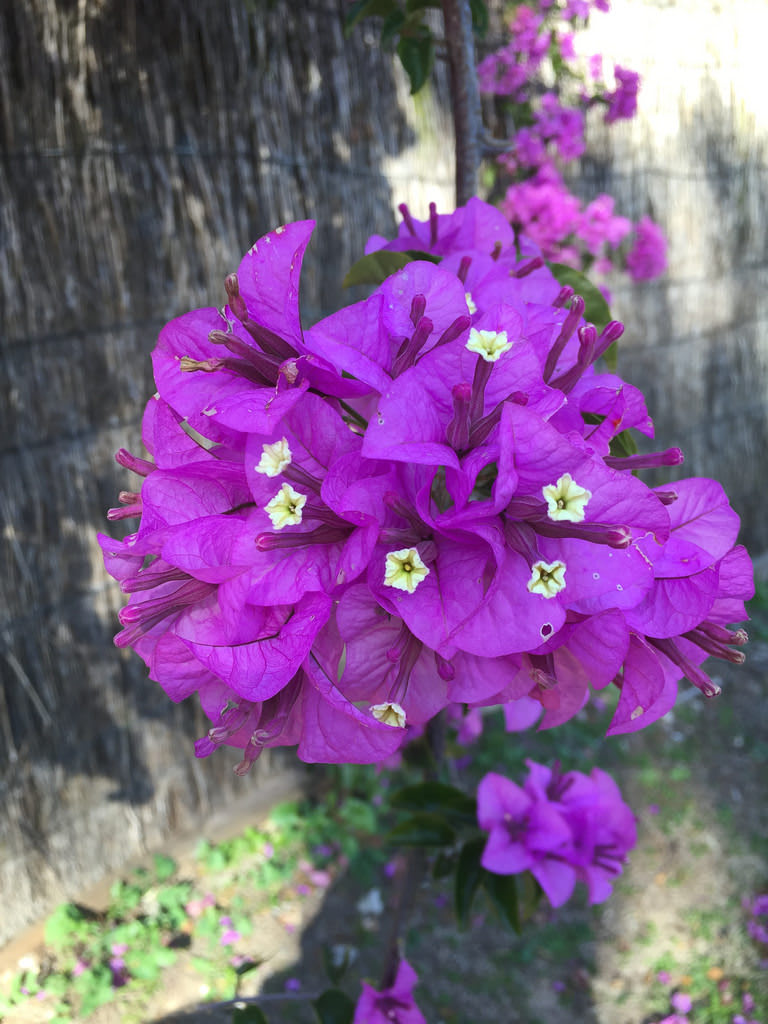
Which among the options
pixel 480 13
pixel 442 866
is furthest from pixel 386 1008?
pixel 480 13

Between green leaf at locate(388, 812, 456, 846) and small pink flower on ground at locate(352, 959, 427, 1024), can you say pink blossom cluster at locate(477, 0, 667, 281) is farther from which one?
small pink flower on ground at locate(352, 959, 427, 1024)

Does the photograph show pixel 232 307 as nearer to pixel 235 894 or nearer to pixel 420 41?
pixel 420 41

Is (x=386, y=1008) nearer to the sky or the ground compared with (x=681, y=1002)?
nearer to the sky

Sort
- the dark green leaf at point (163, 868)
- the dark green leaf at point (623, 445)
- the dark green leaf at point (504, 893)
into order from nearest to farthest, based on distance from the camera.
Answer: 1. the dark green leaf at point (623, 445)
2. the dark green leaf at point (504, 893)
3. the dark green leaf at point (163, 868)

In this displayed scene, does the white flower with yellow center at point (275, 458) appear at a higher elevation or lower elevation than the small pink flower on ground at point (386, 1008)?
higher

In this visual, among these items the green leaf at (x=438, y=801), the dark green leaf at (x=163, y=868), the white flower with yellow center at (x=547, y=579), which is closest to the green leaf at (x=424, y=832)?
the green leaf at (x=438, y=801)

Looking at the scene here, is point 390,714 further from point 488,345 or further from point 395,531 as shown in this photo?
point 488,345

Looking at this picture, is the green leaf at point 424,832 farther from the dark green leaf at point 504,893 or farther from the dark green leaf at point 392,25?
the dark green leaf at point 392,25

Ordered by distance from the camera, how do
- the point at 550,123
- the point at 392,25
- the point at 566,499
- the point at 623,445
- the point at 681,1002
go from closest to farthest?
the point at 566,499, the point at 623,445, the point at 392,25, the point at 681,1002, the point at 550,123
